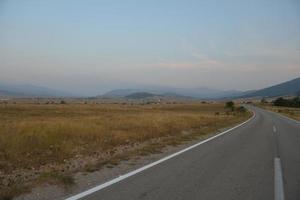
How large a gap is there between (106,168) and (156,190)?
2.82 m

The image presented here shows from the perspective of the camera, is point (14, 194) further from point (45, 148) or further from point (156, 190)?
point (45, 148)

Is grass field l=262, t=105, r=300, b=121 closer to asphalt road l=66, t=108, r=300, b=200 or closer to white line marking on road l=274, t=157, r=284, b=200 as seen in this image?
asphalt road l=66, t=108, r=300, b=200

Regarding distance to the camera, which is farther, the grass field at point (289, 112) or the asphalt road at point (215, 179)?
the grass field at point (289, 112)

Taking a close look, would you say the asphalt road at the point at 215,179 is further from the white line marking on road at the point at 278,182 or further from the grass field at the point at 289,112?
the grass field at the point at 289,112

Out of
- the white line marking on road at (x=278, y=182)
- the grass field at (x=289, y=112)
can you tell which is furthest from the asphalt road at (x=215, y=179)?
the grass field at (x=289, y=112)

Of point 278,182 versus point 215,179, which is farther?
point 215,179

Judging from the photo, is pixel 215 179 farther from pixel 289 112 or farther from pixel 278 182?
pixel 289 112

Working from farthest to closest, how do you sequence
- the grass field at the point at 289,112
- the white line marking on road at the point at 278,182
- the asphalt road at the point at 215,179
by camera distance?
1. the grass field at the point at 289,112
2. the white line marking on road at the point at 278,182
3. the asphalt road at the point at 215,179

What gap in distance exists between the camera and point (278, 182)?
29.2 feet

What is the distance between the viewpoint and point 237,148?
15.6m

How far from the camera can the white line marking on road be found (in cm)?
761

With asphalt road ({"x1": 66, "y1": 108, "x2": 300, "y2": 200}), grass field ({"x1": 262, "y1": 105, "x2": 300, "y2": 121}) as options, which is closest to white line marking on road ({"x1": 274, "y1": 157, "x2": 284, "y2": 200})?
asphalt road ({"x1": 66, "y1": 108, "x2": 300, "y2": 200})

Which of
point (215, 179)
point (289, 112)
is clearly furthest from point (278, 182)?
point (289, 112)

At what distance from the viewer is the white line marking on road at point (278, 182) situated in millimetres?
7609
